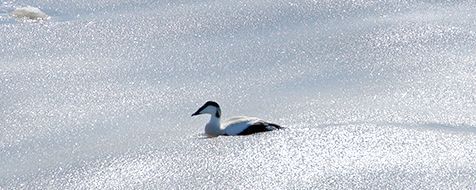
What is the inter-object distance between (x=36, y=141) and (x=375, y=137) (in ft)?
6.06

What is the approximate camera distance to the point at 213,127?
6508 mm

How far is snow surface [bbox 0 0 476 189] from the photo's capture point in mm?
5816

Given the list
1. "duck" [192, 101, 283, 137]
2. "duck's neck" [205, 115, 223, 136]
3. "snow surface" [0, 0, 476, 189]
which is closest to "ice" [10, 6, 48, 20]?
"snow surface" [0, 0, 476, 189]

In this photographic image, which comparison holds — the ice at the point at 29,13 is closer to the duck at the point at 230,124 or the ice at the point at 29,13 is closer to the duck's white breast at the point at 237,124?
the duck at the point at 230,124

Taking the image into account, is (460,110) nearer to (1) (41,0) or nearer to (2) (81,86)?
(2) (81,86)

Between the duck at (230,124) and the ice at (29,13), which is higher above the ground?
the ice at (29,13)

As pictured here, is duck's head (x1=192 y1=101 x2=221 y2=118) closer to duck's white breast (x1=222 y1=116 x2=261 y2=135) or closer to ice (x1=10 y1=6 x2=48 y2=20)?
duck's white breast (x1=222 y1=116 x2=261 y2=135)

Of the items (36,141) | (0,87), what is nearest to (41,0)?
(0,87)

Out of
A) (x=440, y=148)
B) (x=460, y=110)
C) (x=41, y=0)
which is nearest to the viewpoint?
(x=440, y=148)

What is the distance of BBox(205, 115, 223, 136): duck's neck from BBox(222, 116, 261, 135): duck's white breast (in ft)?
0.11

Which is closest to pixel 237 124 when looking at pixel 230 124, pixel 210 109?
pixel 230 124

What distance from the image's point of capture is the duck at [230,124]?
6.36 meters

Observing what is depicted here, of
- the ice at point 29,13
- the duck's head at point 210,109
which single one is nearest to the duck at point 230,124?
the duck's head at point 210,109

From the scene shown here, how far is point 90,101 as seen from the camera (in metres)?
6.96
